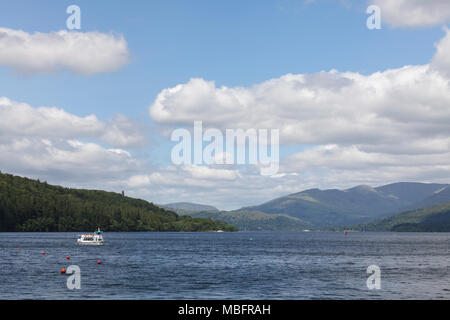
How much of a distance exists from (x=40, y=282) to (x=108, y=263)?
45268 millimetres

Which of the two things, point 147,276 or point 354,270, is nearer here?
point 147,276

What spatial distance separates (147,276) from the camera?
106 metres
